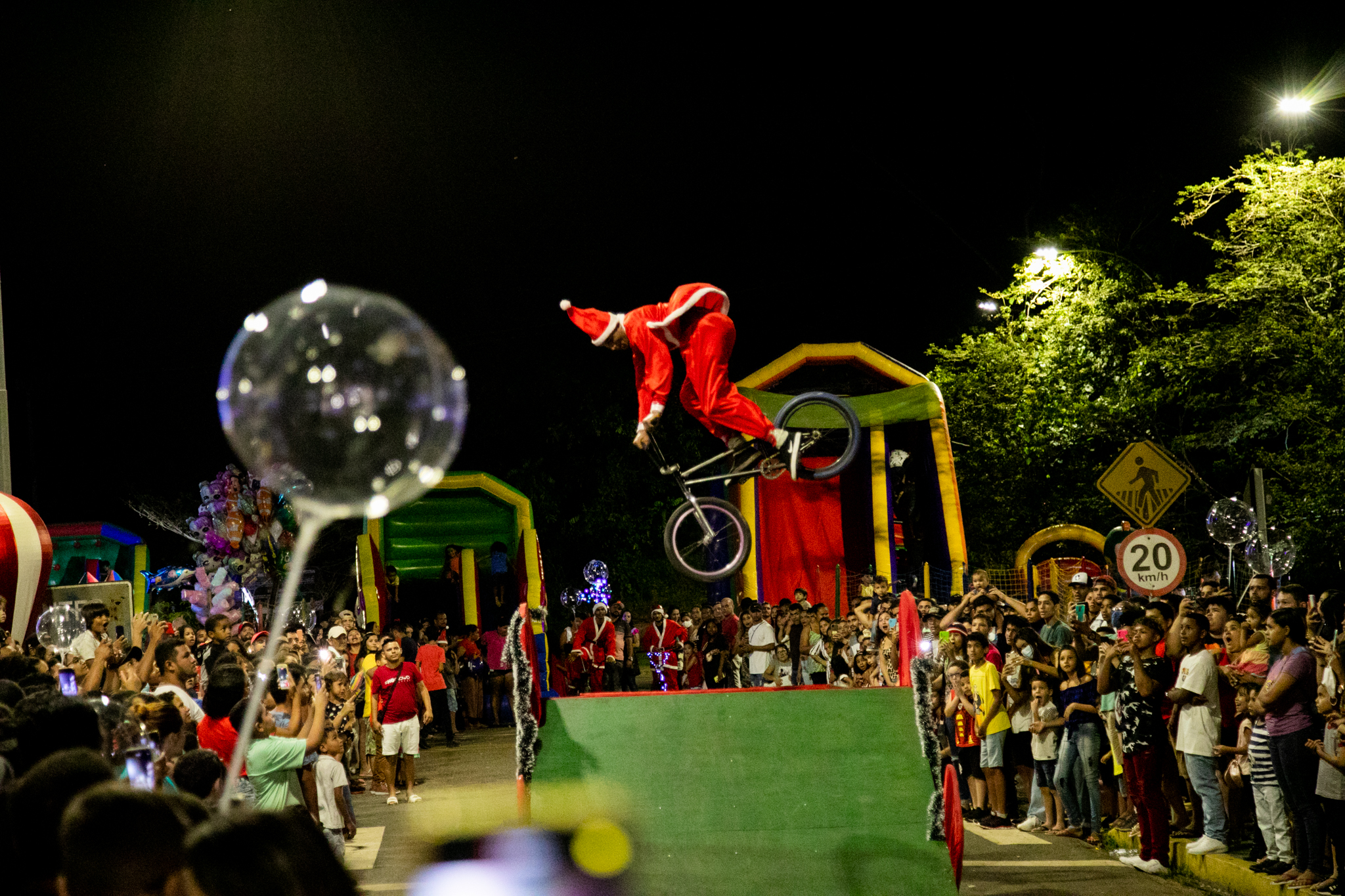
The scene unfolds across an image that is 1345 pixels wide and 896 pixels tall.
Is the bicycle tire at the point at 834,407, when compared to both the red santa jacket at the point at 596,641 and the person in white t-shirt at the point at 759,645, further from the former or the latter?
the red santa jacket at the point at 596,641

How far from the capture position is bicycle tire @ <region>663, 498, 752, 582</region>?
1012cm

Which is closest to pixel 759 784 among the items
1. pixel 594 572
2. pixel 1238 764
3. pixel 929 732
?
pixel 929 732

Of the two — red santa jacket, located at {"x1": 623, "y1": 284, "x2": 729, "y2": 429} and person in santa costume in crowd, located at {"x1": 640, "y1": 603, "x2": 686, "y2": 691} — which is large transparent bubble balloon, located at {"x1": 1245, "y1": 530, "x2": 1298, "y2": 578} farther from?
person in santa costume in crowd, located at {"x1": 640, "y1": 603, "x2": 686, "y2": 691}

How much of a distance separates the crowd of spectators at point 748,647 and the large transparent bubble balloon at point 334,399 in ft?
26.2

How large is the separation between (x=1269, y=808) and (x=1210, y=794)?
87cm

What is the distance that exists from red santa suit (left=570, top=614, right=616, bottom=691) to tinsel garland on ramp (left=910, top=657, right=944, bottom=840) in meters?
11.9

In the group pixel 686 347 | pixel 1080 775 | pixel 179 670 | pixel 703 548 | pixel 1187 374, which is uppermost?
pixel 1187 374

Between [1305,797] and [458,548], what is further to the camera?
[458,548]

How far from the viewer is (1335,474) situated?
59.3 ft

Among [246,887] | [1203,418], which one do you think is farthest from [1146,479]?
[1203,418]

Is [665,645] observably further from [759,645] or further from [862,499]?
[862,499]

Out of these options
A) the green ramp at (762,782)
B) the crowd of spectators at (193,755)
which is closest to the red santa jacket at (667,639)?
the crowd of spectators at (193,755)

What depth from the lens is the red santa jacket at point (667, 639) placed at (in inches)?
717

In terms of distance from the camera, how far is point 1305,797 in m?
7.42
